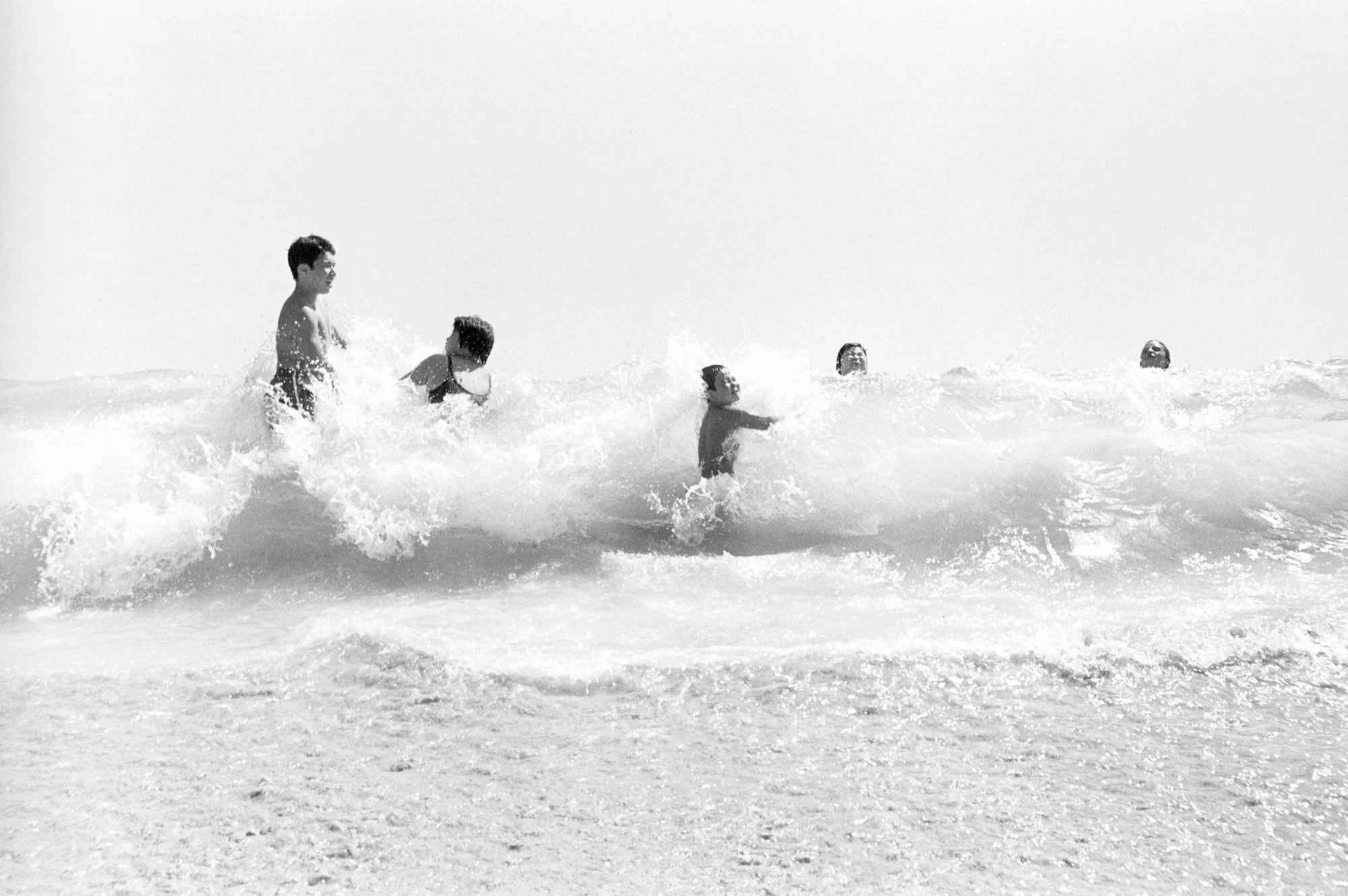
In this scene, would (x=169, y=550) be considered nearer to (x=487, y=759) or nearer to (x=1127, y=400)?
(x=487, y=759)

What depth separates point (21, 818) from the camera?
2457 mm

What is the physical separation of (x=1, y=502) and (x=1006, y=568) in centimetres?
609

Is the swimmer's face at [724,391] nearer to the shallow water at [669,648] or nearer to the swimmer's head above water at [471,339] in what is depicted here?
the shallow water at [669,648]

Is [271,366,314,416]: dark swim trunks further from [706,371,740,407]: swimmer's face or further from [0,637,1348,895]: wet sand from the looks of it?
[0,637,1348,895]: wet sand

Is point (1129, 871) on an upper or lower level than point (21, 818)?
lower

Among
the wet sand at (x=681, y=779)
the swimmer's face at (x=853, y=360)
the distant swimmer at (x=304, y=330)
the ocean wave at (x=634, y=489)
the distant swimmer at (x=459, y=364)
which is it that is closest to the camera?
the wet sand at (x=681, y=779)

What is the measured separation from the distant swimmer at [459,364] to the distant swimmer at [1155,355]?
7448 millimetres

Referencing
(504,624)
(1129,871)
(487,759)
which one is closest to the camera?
(1129,871)

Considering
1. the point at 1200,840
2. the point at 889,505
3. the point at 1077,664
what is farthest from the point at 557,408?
the point at 1200,840

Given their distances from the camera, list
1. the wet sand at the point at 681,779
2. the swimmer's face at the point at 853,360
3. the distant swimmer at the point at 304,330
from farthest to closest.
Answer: the swimmer's face at the point at 853,360
the distant swimmer at the point at 304,330
the wet sand at the point at 681,779

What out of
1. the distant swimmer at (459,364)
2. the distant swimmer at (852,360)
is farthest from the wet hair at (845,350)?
the distant swimmer at (459,364)

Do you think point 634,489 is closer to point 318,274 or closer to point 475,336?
point 475,336

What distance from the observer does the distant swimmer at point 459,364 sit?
713cm

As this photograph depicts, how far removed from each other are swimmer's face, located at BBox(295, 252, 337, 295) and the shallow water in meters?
0.64
